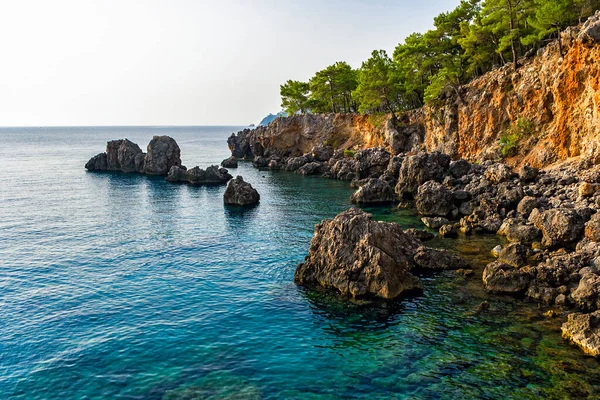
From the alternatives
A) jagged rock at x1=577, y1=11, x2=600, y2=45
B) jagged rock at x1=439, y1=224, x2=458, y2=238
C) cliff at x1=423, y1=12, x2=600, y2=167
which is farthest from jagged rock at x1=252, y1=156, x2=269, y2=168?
jagged rock at x1=577, y1=11, x2=600, y2=45

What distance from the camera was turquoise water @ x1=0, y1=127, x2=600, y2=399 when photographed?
77.8 feet

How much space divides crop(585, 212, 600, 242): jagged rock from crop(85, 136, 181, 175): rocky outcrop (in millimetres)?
102207

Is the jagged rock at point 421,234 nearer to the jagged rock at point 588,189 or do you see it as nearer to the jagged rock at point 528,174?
the jagged rock at point 588,189

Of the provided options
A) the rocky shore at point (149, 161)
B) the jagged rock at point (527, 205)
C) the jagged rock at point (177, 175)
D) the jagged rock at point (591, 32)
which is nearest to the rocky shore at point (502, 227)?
the jagged rock at point (527, 205)

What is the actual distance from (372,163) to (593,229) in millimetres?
55874

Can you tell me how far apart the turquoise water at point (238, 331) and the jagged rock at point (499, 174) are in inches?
767

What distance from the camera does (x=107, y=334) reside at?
30.0 metres

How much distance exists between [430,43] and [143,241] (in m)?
75.0

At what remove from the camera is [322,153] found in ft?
417

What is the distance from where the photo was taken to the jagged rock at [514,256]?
3944 centimetres

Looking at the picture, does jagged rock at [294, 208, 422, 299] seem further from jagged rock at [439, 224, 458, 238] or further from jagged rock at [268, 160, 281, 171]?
jagged rock at [268, 160, 281, 171]

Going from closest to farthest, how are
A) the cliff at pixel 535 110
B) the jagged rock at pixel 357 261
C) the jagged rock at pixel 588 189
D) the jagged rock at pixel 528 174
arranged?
1. the jagged rock at pixel 357 261
2. the jagged rock at pixel 588 189
3. the cliff at pixel 535 110
4. the jagged rock at pixel 528 174

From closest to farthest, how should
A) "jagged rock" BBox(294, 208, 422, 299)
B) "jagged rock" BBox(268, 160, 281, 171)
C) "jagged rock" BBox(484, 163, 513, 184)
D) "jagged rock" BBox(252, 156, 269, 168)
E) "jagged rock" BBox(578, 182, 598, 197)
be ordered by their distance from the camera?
"jagged rock" BBox(294, 208, 422, 299) → "jagged rock" BBox(578, 182, 598, 197) → "jagged rock" BBox(484, 163, 513, 184) → "jagged rock" BBox(268, 160, 281, 171) → "jagged rock" BBox(252, 156, 269, 168)

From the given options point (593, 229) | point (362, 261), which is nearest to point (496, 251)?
point (593, 229)
